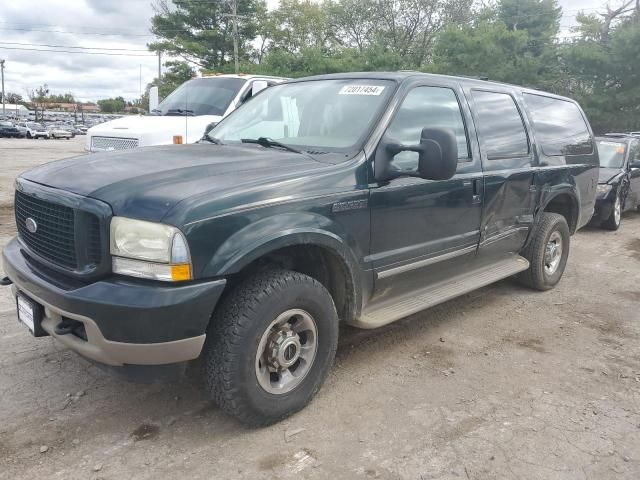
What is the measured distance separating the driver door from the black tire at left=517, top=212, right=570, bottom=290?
130 cm

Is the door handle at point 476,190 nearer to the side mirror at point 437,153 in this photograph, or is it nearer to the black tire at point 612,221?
the side mirror at point 437,153

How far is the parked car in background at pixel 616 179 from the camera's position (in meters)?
8.97

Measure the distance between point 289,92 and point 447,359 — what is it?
229cm

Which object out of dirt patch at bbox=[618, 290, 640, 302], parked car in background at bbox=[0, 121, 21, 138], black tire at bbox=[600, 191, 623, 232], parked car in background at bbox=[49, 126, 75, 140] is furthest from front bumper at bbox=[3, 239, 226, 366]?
parked car in background at bbox=[49, 126, 75, 140]

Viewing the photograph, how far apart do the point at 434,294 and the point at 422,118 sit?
4.10 feet

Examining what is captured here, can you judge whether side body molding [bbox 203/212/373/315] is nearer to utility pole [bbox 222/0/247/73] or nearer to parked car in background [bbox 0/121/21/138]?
utility pole [bbox 222/0/247/73]

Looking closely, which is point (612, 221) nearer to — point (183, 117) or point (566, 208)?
point (566, 208)

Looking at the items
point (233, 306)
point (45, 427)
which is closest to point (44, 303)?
point (45, 427)

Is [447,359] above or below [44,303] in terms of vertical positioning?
below

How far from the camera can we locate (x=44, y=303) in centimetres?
266

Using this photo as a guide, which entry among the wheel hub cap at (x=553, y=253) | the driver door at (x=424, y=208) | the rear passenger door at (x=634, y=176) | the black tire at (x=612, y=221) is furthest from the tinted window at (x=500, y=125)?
the rear passenger door at (x=634, y=176)

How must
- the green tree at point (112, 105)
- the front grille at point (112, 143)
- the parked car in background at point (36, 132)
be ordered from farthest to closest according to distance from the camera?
the green tree at point (112, 105) < the parked car in background at point (36, 132) < the front grille at point (112, 143)

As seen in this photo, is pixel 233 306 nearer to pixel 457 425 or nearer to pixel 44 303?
pixel 44 303

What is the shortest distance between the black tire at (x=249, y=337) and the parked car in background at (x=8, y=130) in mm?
49650
